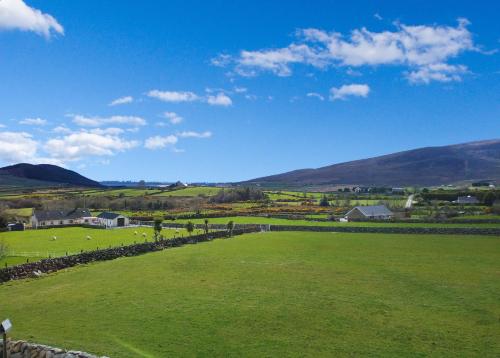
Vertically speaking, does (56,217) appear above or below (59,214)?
below

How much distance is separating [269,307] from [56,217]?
79.8 meters

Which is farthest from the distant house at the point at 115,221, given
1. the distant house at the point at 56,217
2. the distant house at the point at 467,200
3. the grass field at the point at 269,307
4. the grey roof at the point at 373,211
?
the distant house at the point at 467,200

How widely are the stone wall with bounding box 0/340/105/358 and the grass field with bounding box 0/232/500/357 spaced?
0.91 metres

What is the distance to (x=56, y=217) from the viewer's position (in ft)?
298

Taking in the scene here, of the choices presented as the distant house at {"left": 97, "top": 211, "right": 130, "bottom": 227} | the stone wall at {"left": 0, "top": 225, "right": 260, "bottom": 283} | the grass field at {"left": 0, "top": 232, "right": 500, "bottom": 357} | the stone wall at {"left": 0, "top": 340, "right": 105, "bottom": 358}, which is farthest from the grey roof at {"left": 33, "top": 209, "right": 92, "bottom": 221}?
the stone wall at {"left": 0, "top": 340, "right": 105, "bottom": 358}

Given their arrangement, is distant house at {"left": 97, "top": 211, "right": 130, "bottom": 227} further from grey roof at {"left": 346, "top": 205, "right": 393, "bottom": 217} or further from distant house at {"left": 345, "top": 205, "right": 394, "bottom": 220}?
grey roof at {"left": 346, "top": 205, "right": 393, "bottom": 217}

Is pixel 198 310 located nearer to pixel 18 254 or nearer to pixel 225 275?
pixel 225 275

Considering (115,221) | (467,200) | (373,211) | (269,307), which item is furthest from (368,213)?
(269,307)

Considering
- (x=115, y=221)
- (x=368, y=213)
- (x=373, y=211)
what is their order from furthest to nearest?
(x=373, y=211), (x=368, y=213), (x=115, y=221)

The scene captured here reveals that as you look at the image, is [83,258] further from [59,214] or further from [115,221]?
[59,214]

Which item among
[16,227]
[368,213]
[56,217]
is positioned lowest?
[368,213]

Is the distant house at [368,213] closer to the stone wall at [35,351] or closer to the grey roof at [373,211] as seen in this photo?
the grey roof at [373,211]

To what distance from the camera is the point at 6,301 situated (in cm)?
2505

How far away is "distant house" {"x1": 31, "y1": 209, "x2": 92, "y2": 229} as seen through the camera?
287 feet
